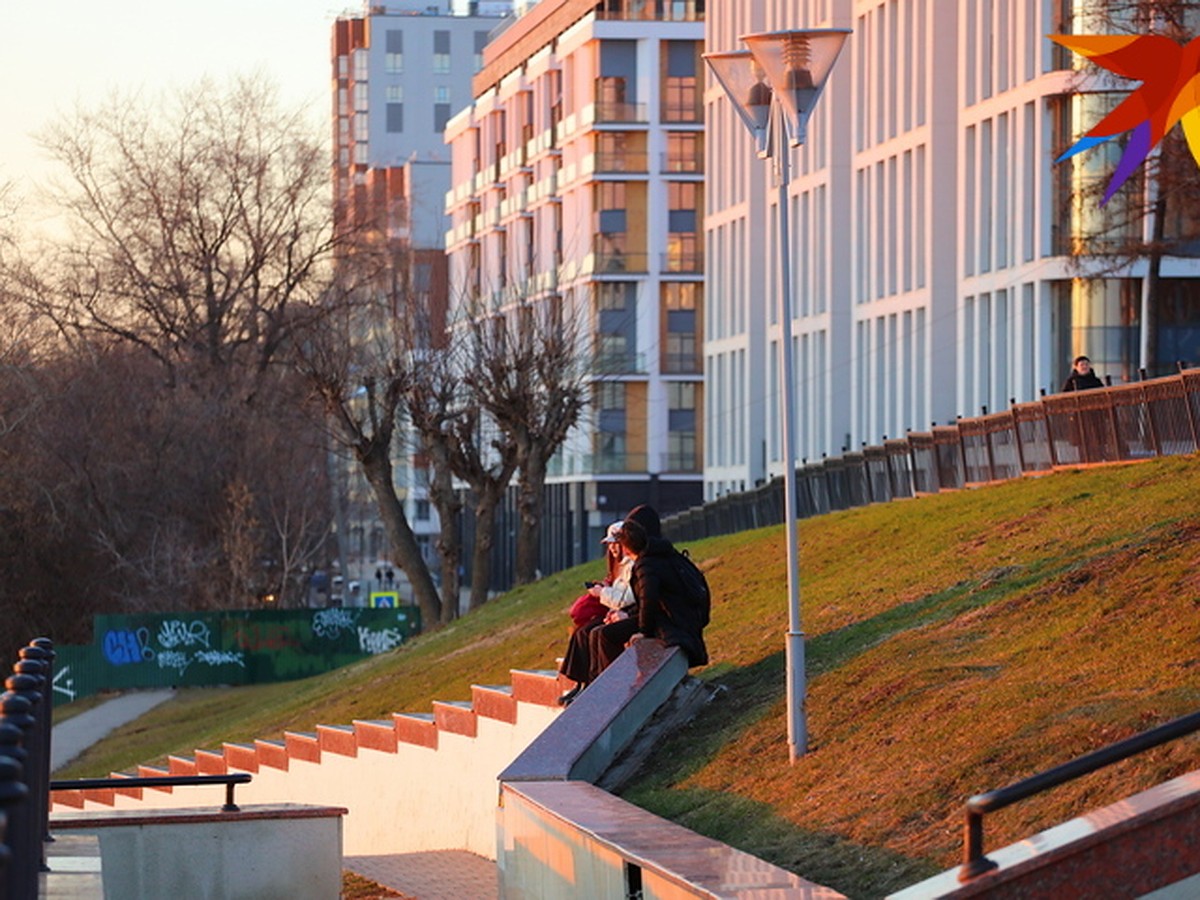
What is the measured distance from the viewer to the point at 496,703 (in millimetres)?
18797

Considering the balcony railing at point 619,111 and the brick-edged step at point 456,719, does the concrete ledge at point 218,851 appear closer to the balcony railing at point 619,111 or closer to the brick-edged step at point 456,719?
the brick-edged step at point 456,719

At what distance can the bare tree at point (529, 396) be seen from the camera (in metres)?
45.2

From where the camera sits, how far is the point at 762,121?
15.2 m

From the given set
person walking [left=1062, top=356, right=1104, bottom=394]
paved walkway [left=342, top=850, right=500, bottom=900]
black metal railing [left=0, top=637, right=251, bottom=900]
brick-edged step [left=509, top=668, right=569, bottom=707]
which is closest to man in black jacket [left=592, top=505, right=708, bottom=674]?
brick-edged step [left=509, top=668, right=569, bottom=707]

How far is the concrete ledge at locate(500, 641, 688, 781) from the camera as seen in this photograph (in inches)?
554

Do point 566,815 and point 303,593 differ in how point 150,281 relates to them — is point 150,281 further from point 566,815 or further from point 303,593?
point 566,815

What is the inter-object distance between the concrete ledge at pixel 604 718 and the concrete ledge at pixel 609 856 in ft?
1.96

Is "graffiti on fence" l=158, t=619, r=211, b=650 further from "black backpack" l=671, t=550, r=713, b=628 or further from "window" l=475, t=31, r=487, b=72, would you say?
"window" l=475, t=31, r=487, b=72

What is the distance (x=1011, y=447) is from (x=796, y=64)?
58.4ft

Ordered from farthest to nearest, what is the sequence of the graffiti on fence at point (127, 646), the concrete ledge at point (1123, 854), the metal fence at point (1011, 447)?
the graffiti on fence at point (127, 646)
the metal fence at point (1011, 447)
the concrete ledge at point (1123, 854)

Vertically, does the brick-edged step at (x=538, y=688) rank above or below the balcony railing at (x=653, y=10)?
below

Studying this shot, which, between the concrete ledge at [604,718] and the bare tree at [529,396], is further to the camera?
the bare tree at [529,396]

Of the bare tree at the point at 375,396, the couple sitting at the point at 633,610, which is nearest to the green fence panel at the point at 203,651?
the bare tree at the point at 375,396

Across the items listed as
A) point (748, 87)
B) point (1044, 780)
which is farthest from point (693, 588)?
point (1044, 780)
